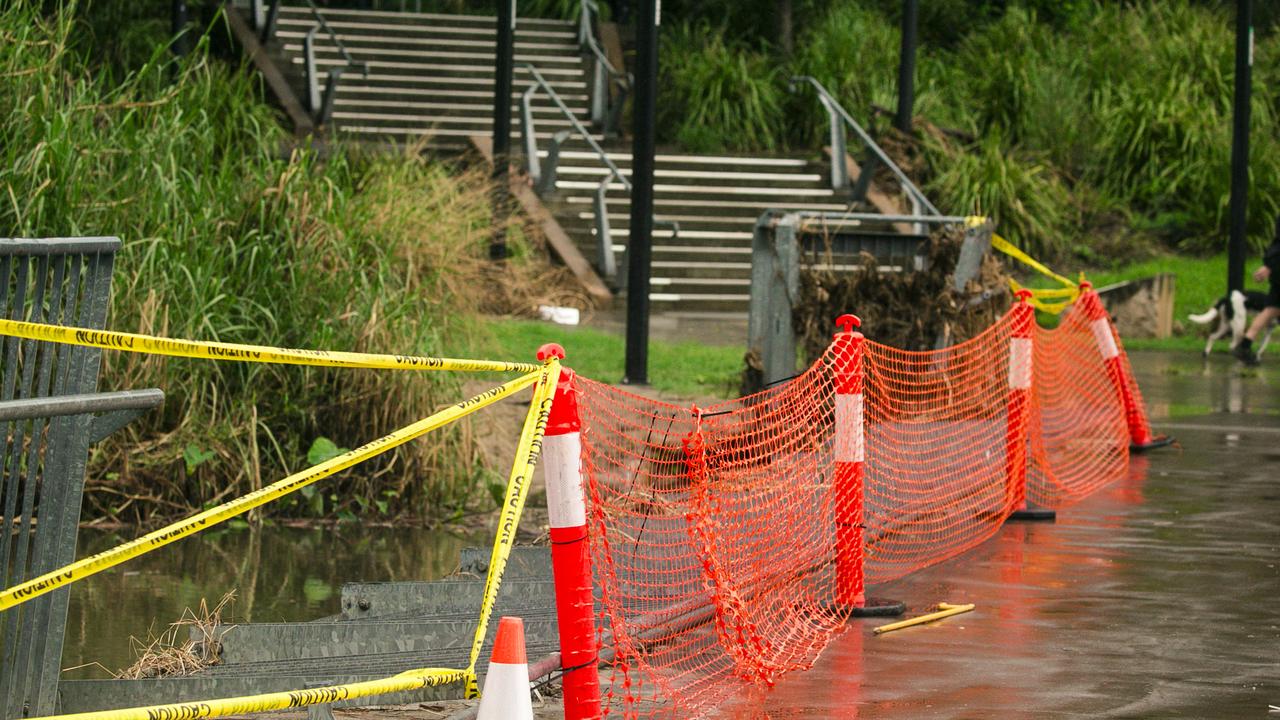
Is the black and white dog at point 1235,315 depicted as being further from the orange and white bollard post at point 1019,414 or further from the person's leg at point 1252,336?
the orange and white bollard post at point 1019,414

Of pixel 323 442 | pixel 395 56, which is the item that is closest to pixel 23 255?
pixel 323 442

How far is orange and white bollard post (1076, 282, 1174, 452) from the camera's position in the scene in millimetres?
13305

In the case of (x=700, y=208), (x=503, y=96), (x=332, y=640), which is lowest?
(x=332, y=640)

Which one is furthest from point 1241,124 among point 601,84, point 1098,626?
point 1098,626

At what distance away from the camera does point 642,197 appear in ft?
46.5

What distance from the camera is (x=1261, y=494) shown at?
11312mm

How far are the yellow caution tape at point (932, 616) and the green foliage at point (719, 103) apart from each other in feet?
58.1

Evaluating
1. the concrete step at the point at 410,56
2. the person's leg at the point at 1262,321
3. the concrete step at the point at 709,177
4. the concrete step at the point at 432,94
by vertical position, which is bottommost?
the person's leg at the point at 1262,321

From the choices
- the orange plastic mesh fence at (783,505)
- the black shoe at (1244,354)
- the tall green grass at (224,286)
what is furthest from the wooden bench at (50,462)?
the black shoe at (1244,354)

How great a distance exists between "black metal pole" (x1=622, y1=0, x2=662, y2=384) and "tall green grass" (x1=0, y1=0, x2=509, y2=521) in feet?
7.83

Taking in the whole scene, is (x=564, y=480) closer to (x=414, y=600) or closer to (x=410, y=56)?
(x=414, y=600)

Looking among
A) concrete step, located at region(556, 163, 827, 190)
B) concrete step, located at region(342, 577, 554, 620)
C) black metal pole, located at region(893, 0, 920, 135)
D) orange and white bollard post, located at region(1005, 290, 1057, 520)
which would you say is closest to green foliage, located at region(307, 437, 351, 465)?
concrete step, located at region(342, 577, 554, 620)

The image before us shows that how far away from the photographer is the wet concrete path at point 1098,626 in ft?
20.8

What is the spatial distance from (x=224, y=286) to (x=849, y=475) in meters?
4.33
